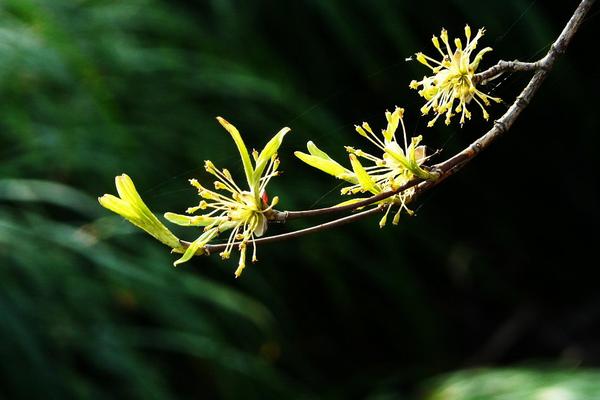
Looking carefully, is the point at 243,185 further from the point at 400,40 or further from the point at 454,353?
the point at 454,353

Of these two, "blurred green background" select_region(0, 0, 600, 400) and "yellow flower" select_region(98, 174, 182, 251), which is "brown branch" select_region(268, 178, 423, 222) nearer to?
"yellow flower" select_region(98, 174, 182, 251)

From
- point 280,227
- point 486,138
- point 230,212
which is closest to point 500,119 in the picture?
point 486,138

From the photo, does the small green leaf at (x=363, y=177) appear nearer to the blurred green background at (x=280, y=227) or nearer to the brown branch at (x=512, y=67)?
the brown branch at (x=512, y=67)

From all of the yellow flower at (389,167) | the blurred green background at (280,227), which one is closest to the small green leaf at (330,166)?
the yellow flower at (389,167)

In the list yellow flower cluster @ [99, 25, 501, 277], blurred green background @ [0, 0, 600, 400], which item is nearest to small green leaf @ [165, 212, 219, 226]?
yellow flower cluster @ [99, 25, 501, 277]

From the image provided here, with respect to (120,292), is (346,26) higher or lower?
higher

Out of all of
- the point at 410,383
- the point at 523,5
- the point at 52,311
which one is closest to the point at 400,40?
the point at 523,5

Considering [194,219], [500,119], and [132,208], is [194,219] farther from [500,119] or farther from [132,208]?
[500,119]
